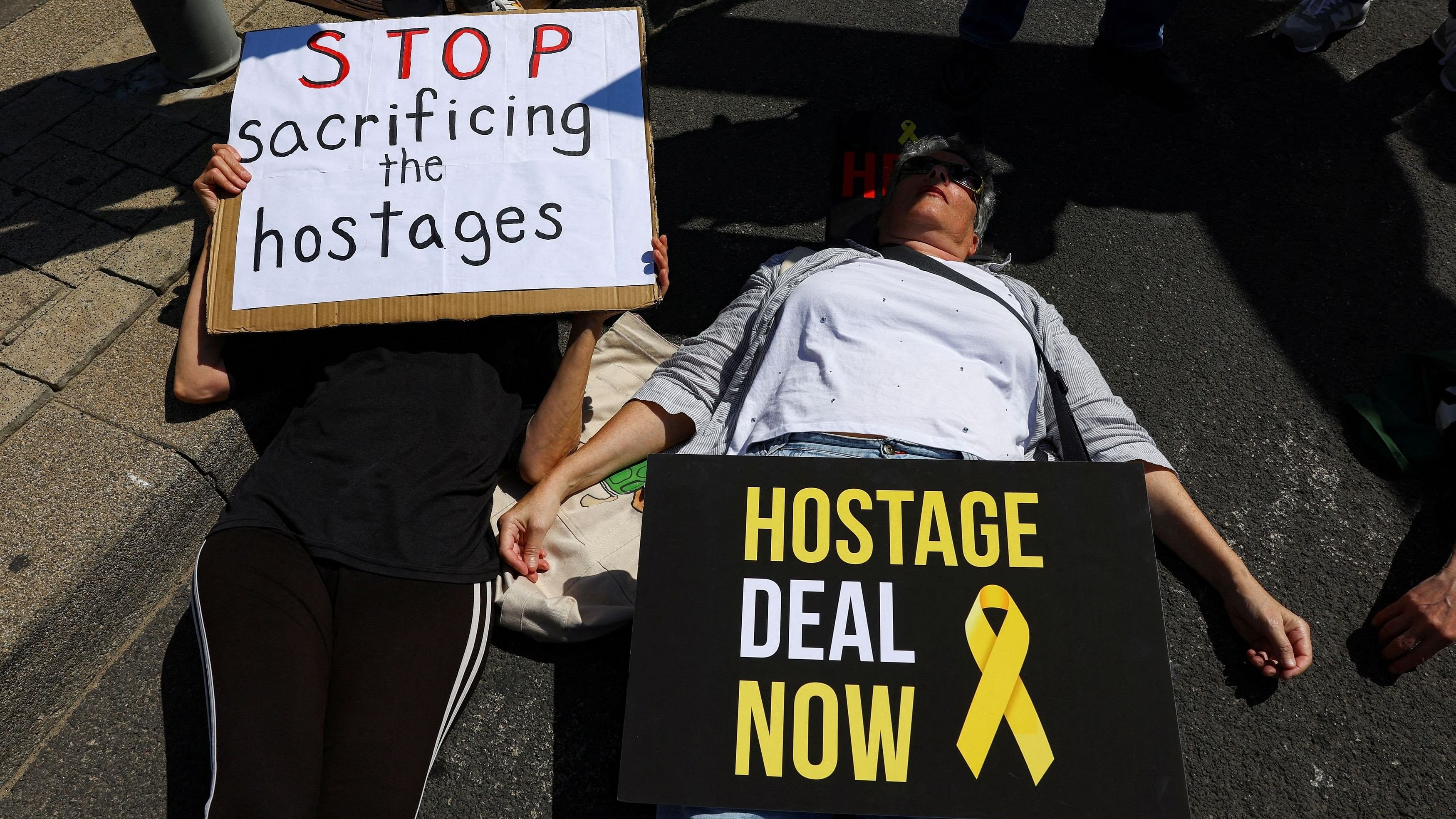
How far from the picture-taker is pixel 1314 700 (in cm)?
220

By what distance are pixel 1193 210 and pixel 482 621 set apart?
2.81 metres

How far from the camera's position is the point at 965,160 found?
102 inches

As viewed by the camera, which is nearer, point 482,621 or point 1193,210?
point 482,621

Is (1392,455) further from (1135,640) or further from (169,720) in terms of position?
(169,720)

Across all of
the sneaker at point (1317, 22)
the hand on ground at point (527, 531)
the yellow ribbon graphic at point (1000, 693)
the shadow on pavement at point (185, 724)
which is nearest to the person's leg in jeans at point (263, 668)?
the shadow on pavement at point (185, 724)

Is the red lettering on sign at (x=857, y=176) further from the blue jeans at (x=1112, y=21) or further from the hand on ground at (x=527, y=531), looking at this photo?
the hand on ground at (x=527, y=531)

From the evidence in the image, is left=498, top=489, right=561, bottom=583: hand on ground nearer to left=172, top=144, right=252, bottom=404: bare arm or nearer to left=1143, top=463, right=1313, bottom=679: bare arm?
left=172, top=144, right=252, bottom=404: bare arm

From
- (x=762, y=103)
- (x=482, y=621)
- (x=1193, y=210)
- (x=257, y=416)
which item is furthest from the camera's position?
(x=762, y=103)

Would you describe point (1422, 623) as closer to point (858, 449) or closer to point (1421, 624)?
point (1421, 624)

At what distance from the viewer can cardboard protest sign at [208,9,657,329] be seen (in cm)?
211

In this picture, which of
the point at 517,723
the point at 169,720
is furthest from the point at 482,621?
the point at 169,720

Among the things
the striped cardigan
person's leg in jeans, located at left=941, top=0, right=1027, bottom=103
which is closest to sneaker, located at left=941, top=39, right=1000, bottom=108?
person's leg in jeans, located at left=941, top=0, right=1027, bottom=103

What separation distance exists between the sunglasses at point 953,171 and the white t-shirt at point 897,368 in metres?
0.40

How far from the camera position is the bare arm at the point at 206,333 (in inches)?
84.5
